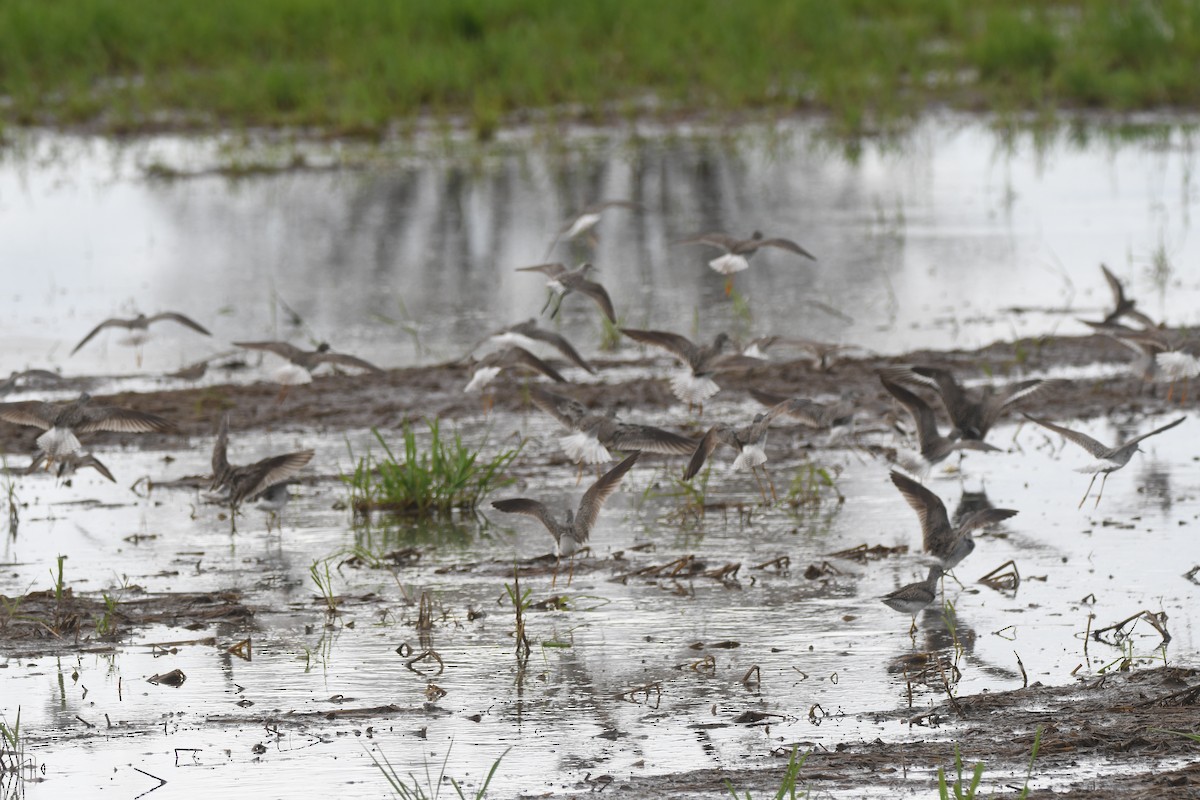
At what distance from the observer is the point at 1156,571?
6.06 m

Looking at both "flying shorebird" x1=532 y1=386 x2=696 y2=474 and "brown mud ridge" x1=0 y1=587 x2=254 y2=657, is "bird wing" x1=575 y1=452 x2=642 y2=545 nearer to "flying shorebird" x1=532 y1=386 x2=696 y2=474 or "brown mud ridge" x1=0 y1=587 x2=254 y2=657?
"flying shorebird" x1=532 y1=386 x2=696 y2=474

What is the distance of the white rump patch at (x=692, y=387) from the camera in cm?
730

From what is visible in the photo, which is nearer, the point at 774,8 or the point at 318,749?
the point at 318,749

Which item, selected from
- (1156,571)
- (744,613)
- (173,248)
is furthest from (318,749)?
(173,248)

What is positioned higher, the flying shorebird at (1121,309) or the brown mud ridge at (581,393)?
the flying shorebird at (1121,309)

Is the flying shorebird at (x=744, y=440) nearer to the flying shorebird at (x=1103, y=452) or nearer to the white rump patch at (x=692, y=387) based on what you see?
the white rump patch at (x=692, y=387)

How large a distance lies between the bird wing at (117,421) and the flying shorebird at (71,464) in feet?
0.41

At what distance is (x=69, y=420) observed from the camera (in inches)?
273

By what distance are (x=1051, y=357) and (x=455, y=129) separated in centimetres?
1116

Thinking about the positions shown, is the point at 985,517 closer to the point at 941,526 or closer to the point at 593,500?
the point at 941,526

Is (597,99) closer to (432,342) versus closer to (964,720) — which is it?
(432,342)

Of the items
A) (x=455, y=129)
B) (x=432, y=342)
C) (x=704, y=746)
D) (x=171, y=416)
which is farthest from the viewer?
(x=455, y=129)

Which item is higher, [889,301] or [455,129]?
[455,129]

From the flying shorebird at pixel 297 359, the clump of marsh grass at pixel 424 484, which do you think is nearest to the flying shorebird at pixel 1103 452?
the clump of marsh grass at pixel 424 484
